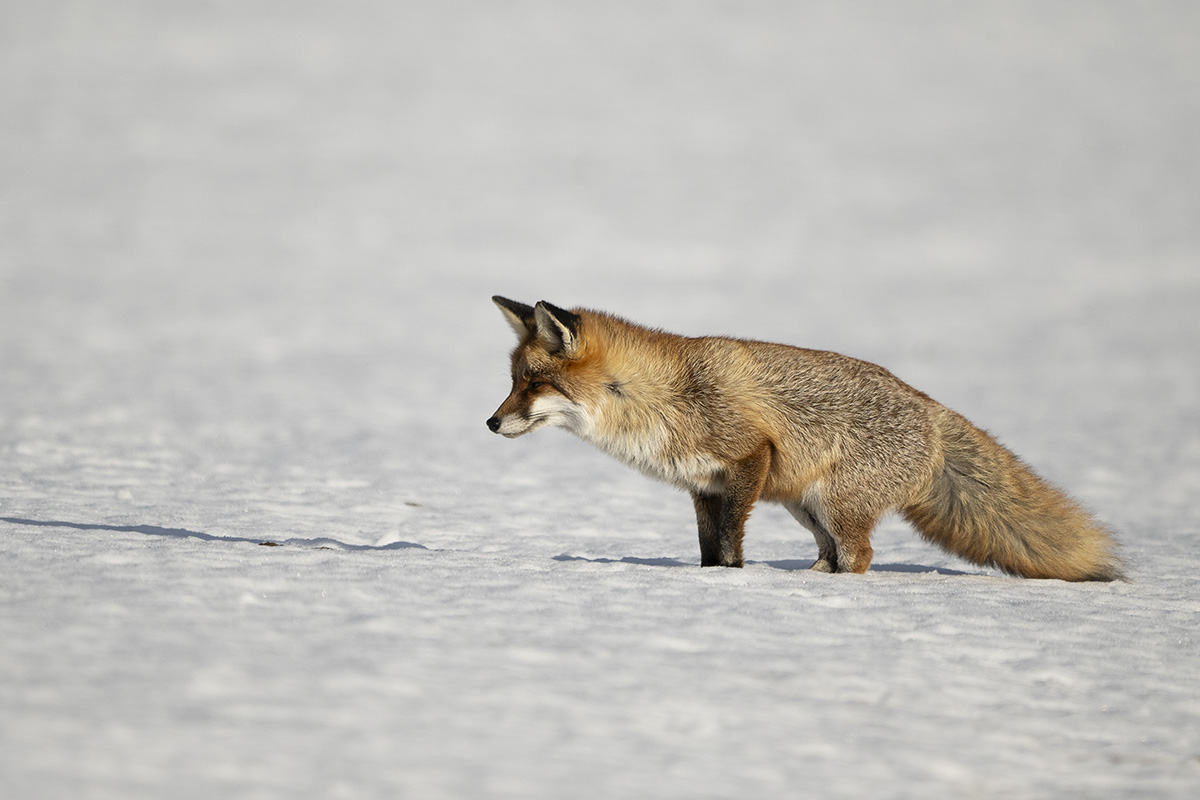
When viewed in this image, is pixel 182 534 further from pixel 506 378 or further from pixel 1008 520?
pixel 506 378

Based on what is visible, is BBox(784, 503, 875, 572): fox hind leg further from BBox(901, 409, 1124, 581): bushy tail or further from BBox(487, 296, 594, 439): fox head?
BBox(487, 296, 594, 439): fox head

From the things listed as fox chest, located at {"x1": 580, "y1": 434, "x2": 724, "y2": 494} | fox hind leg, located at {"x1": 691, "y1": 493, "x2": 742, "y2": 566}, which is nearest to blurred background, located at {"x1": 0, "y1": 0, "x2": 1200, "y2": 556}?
fox chest, located at {"x1": 580, "y1": 434, "x2": 724, "y2": 494}

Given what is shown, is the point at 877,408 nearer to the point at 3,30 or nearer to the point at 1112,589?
the point at 1112,589

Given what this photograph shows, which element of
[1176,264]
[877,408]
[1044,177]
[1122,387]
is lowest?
[877,408]

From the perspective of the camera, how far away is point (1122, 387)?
59.7 ft

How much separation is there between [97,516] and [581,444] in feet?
26.8

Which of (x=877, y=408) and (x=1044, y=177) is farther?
(x=1044, y=177)

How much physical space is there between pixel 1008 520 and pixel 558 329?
3.09 meters

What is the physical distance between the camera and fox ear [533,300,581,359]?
6.55m

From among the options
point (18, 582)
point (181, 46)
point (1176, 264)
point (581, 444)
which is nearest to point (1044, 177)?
point (1176, 264)

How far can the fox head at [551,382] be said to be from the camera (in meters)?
6.65

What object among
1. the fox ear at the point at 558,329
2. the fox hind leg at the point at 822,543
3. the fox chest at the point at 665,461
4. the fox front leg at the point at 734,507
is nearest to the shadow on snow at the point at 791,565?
the fox hind leg at the point at 822,543

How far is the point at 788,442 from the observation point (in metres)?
6.88

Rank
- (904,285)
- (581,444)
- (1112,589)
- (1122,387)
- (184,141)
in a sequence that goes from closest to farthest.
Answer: (1112,589) < (581,444) < (1122,387) < (904,285) < (184,141)
